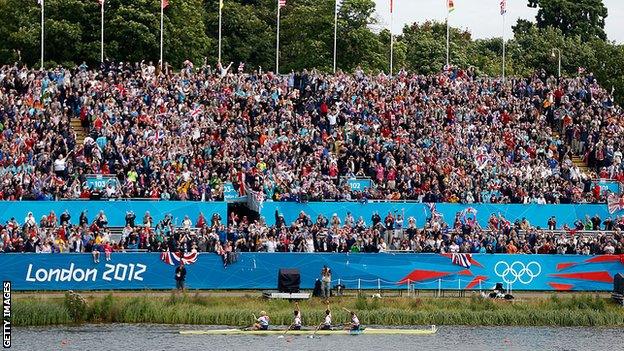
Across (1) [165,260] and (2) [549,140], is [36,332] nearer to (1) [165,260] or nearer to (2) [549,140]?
(1) [165,260]

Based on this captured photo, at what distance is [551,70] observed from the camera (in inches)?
4532

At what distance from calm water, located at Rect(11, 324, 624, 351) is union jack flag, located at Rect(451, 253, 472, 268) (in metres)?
4.75

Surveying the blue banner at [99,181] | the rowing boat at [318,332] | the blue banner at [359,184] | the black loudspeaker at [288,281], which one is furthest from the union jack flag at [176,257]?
the blue banner at [359,184]

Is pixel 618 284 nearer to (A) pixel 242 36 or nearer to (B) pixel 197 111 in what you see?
(B) pixel 197 111

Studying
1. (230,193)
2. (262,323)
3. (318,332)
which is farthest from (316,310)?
(230,193)

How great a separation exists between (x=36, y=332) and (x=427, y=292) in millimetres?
17896

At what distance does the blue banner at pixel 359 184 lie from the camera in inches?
2659

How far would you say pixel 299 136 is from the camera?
69.6 m

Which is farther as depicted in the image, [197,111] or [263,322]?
[197,111]

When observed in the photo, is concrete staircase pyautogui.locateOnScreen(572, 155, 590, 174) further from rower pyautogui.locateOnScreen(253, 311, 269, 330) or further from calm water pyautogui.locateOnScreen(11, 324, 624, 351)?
rower pyautogui.locateOnScreen(253, 311, 269, 330)

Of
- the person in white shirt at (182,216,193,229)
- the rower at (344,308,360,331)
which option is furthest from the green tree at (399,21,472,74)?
the rower at (344,308,360,331)

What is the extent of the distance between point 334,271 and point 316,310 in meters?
3.42

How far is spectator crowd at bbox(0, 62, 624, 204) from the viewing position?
64625 millimetres

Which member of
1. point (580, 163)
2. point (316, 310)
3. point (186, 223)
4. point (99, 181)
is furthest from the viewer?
point (580, 163)
